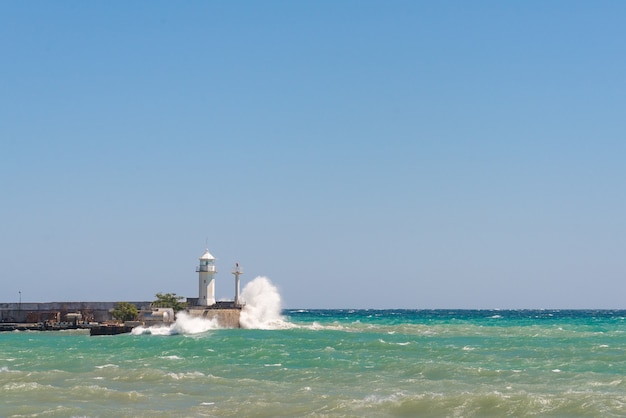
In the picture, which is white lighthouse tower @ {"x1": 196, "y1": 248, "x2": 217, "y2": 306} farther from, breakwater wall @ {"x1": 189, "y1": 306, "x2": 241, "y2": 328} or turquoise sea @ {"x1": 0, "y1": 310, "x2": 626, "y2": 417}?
turquoise sea @ {"x1": 0, "y1": 310, "x2": 626, "y2": 417}

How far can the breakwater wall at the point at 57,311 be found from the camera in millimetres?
69250

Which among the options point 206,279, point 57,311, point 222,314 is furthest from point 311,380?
point 57,311

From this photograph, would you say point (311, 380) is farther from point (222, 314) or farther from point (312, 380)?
point (222, 314)

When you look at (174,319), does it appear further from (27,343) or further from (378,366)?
(378,366)

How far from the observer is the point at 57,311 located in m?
70.9

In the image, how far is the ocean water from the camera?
71.9 ft

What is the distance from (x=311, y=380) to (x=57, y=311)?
4790 centimetres

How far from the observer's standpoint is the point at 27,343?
48000mm

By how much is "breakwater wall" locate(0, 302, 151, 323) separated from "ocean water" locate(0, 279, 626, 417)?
960 inches

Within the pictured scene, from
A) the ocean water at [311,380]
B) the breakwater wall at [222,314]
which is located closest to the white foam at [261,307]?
the breakwater wall at [222,314]

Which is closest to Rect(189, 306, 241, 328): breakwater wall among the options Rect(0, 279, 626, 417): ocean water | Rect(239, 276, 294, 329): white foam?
Rect(239, 276, 294, 329): white foam

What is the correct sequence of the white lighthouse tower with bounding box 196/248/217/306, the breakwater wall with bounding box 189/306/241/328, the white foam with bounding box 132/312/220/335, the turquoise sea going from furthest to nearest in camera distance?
the white lighthouse tower with bounding box 196/248/217/306
the breakwater wall with bounding box 189/306/241/328
the white foam with bounding box 132/312/220/335
the turquoise sea

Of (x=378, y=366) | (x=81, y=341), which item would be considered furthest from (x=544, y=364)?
(x=81, y=341)

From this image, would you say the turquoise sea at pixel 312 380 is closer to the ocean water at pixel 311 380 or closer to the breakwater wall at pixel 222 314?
the ocean water at pixel 311 380
